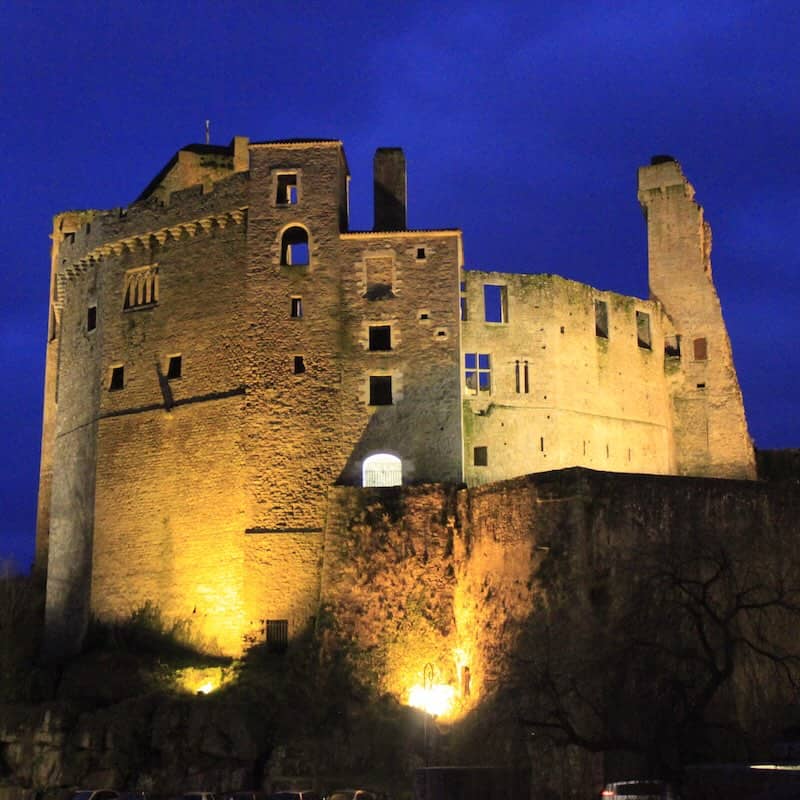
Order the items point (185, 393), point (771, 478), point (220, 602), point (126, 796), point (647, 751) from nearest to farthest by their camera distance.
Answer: point (647, 751) → point (126, 796) → point (220, 602) → point (185, 393) → point (771, 478)

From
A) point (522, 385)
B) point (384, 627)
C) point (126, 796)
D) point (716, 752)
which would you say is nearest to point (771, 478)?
point (522, 385)

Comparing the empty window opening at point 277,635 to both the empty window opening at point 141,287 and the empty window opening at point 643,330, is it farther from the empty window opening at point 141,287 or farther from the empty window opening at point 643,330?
the empty window opening at point 643,330

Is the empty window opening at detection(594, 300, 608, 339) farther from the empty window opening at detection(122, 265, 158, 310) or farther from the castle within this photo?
the empty window opening at detection(122, 265, 158, 310)

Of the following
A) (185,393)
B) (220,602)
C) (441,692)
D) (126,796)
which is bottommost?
(126,796)

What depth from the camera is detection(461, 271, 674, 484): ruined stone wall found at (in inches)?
2030

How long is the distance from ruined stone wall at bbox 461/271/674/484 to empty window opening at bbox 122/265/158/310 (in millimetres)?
12166

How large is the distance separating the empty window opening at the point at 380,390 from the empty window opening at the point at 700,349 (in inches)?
596

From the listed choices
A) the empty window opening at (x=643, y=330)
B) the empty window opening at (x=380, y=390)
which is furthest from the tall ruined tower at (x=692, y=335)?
the empty window opening at (x=380, y=390)

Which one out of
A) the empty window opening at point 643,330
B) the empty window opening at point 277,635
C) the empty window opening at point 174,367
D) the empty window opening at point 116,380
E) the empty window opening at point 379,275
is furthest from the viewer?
the empty window opening at point 643,330

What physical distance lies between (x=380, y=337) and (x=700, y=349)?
15.3 meters

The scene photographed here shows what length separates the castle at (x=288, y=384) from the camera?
4800 centimetres

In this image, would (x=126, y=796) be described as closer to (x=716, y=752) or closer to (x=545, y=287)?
(x=716, y=752)

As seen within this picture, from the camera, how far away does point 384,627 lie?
142ft

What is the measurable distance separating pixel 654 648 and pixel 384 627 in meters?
10.7
